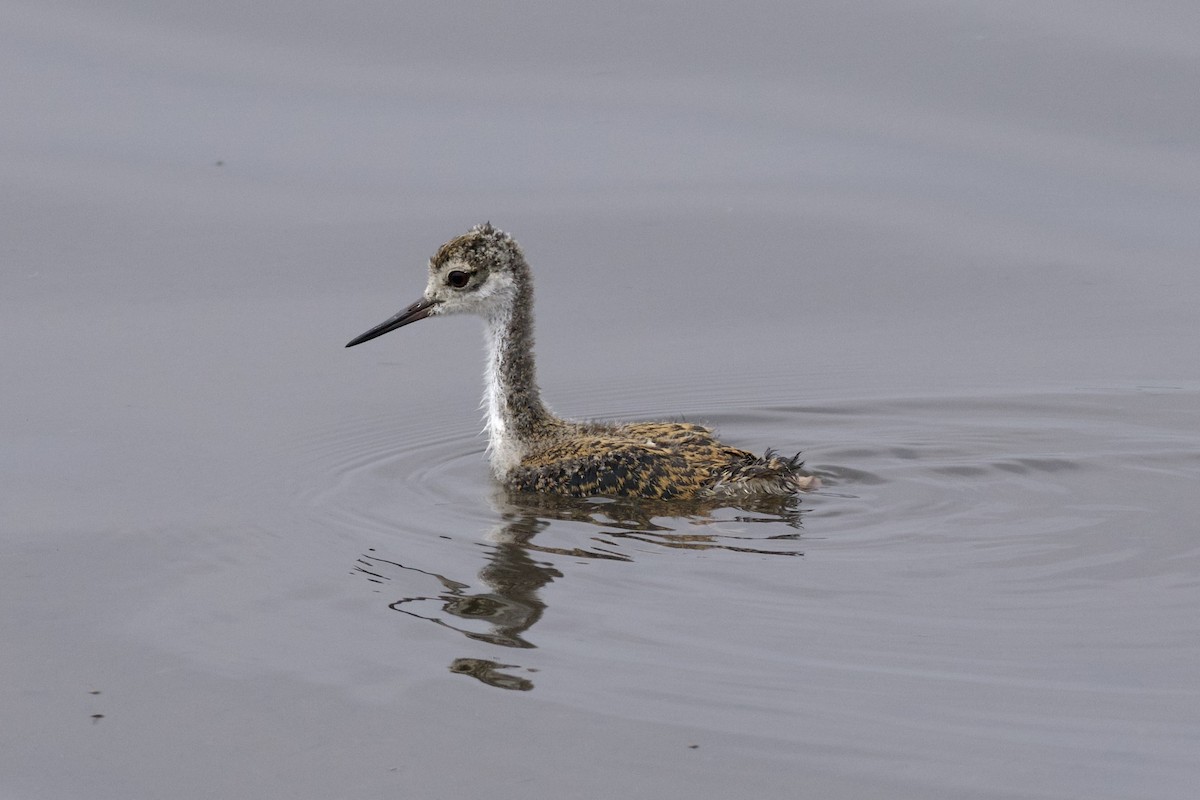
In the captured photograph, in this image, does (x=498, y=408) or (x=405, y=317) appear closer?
(x=498, y=408)

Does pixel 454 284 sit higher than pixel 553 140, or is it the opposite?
pixel 553 140

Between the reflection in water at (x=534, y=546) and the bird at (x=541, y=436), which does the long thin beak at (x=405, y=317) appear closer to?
the bird at (x=541, y=436)

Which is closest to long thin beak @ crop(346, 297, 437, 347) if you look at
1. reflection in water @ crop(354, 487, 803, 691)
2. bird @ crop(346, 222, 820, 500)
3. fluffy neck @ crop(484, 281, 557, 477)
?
bird @ crop(346, 222, 820, 500)

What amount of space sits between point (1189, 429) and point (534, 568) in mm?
4017

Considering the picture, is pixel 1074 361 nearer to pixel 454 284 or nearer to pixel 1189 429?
pixel 1189 429

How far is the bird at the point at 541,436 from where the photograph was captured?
9102 mm

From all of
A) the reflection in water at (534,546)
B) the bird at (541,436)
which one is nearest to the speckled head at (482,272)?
the bird at (541,436)

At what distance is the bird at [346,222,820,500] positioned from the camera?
29.9ft

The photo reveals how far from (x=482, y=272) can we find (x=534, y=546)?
7.34 feet

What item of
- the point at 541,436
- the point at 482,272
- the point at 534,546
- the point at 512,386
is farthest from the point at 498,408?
the point at 534,546

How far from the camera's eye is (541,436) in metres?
9.73

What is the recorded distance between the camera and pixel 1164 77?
1396cm

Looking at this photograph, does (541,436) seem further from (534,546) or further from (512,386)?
(534,546)

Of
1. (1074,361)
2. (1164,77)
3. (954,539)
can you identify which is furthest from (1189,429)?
(1164,77)
